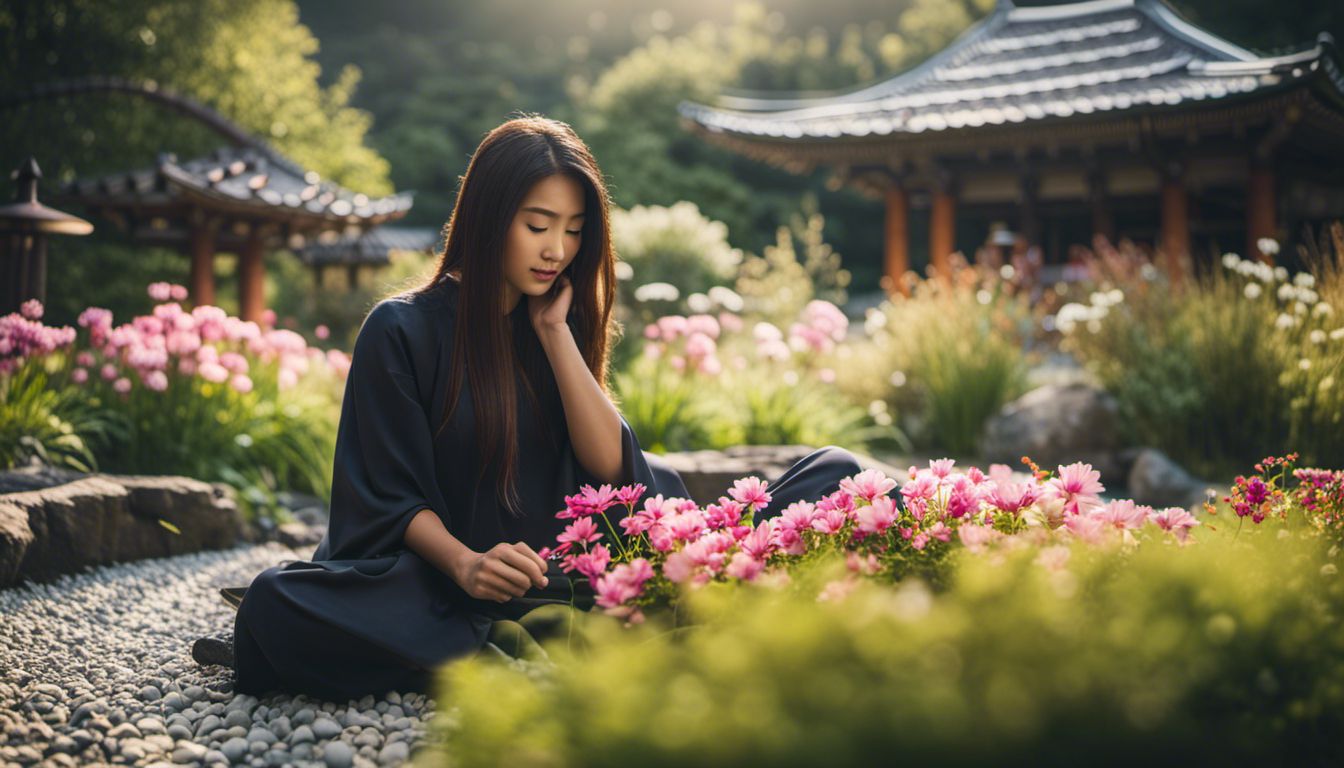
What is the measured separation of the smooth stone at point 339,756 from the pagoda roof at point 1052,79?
956 centimetres

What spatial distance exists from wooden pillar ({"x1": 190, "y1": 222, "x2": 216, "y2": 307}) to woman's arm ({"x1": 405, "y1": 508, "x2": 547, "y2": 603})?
8487mm

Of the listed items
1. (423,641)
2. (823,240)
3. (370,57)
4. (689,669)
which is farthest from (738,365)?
(370,57)

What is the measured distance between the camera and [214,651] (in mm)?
2471

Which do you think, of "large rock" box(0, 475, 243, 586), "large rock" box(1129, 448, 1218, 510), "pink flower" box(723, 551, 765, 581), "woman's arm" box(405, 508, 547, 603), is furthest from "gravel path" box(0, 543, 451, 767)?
"large rock" box(1129, 448, 1218, 510)

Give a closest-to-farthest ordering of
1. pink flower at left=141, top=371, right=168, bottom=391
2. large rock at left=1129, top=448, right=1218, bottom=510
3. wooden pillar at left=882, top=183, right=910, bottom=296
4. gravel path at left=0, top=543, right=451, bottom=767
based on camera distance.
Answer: gravel path at left=0, top=543, right=451, bottom=767, pink flower at left=141, top=371, right=168, bottom=391, large rock at left=1129, top=448, right=1218, bottom=510, wooden pillar at left=882, top=183, right=910, bottom=296

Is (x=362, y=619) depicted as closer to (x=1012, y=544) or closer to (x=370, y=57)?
Answer: (x=1012, y=544)

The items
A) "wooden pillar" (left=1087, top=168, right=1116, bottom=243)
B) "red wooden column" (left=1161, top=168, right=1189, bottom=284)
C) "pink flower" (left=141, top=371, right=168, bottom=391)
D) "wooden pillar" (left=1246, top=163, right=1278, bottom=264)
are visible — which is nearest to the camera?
"pink flower" (left=141, top=371, right=168, bottom=391)

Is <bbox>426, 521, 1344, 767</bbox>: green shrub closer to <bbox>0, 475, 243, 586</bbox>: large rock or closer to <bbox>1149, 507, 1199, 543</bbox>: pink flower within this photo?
<bbox>1149, 507, 1199, 543</bbox>: pink flower

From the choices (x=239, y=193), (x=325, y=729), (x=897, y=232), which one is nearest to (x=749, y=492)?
(x=325, y=729)

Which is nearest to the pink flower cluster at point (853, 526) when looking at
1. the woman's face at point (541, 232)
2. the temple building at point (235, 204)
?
the woman's face at point (541, 232)

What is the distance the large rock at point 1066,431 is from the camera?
238 inches

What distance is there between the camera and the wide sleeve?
2.20 m

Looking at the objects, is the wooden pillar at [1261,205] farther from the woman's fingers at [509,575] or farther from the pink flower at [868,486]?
the woman's fingers at [509,575]

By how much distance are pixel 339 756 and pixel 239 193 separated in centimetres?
835
